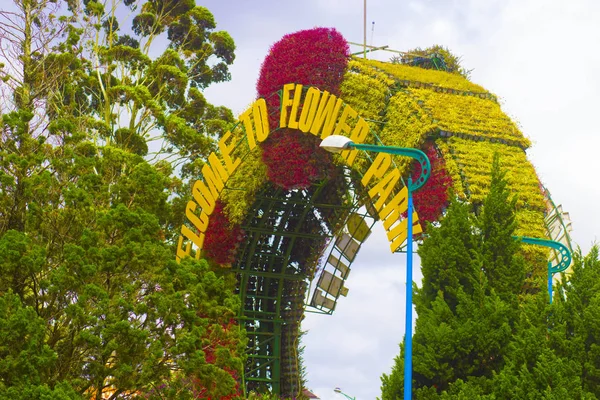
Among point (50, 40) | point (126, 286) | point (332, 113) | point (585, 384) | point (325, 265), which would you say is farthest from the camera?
point (325, 265)

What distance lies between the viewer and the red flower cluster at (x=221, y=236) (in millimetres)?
25734

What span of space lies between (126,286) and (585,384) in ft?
27.3

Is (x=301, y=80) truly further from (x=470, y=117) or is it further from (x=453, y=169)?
(x=453, y=169)

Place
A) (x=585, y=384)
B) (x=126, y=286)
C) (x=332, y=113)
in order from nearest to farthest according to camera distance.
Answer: (x=585, y=384)
(x=126, y=286)
(x=332, y=113)

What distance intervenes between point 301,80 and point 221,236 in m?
4.98

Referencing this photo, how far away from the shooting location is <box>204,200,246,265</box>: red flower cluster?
25.7 metres

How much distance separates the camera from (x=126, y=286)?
61.4 feet

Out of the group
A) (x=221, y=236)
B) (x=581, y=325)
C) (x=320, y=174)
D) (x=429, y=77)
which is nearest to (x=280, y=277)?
(x=221, y=236)

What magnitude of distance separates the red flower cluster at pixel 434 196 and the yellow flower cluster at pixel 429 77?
2.61m

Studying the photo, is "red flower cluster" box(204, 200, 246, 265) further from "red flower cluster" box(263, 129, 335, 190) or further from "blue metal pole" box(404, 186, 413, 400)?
"blue metal pole" box(404, 186, 413, 400)

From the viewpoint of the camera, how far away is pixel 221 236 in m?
25.8

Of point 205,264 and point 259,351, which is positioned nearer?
point 205,264

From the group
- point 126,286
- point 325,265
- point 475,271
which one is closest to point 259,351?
point 325,265

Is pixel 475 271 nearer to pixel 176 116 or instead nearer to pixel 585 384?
pixel 585 384
